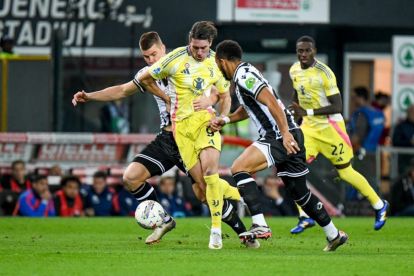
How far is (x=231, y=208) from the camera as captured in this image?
15594 mm

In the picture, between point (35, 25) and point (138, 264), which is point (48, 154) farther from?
point (138, 264)

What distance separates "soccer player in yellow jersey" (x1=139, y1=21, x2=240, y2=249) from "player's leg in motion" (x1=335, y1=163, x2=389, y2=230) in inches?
132

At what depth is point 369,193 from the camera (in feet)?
61.0

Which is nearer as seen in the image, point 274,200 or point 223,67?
point 223,67

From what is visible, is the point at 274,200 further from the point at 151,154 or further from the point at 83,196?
the point at 151,154

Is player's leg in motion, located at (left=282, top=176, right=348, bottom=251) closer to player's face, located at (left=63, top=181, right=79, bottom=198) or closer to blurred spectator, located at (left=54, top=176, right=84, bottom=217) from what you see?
player's face, located at (left=63, top=181, right=79, bottom=198)

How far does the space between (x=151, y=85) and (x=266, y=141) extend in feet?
4.96

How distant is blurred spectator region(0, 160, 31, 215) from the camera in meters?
23.5

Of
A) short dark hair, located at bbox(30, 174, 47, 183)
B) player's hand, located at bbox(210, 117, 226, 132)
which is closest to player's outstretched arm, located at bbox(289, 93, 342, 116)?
player's hand, located at bbox(210, 117, 226, 132)

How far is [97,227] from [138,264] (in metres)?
→ 6.95

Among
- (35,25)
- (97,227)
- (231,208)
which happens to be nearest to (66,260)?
(231,208)

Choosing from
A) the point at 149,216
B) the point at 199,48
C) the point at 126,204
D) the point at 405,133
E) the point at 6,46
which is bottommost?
the point at 126,204

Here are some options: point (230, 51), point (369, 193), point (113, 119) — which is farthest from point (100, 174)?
point (230, 51)

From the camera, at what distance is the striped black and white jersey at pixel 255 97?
14.6 meters
